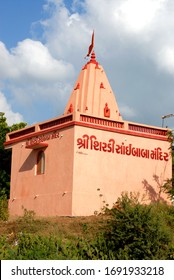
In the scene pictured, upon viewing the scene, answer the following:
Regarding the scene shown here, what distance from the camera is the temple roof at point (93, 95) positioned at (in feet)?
80.0

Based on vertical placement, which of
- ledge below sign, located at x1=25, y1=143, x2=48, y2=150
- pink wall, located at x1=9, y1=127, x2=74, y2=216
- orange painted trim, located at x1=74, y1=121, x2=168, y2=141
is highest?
orange painted trim, located at x1=74, y1=121, x2=168, y2=141

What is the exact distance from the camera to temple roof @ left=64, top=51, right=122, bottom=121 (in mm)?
24375

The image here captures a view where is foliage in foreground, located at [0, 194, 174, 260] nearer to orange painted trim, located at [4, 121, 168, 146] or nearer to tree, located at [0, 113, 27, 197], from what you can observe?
orange painted trim, located at [4, 121, 168, 146]

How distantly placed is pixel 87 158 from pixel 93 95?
424cm

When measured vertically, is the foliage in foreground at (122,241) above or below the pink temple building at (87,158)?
below

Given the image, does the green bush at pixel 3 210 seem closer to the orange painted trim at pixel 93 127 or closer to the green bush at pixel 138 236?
the orange painted trim at pixel 93 127

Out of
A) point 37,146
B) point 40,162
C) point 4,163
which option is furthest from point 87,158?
point 4,163

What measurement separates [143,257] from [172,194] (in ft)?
24.0

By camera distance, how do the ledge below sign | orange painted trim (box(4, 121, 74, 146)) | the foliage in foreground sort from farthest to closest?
the ledge below sign
orange painted trim (box(4, 121, 74, 146))
the foliage in foreground

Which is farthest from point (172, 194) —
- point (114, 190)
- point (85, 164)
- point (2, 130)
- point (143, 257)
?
point (2, 130)

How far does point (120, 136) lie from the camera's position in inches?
894

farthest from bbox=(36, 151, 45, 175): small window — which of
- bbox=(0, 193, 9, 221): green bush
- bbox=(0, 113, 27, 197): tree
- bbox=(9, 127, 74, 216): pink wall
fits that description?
bbox=(0, 113, 27, 197): tree

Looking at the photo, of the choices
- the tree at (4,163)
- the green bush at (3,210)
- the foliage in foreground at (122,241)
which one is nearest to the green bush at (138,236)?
the foliage in foreground at (122,241)

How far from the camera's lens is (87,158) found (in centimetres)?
2156
